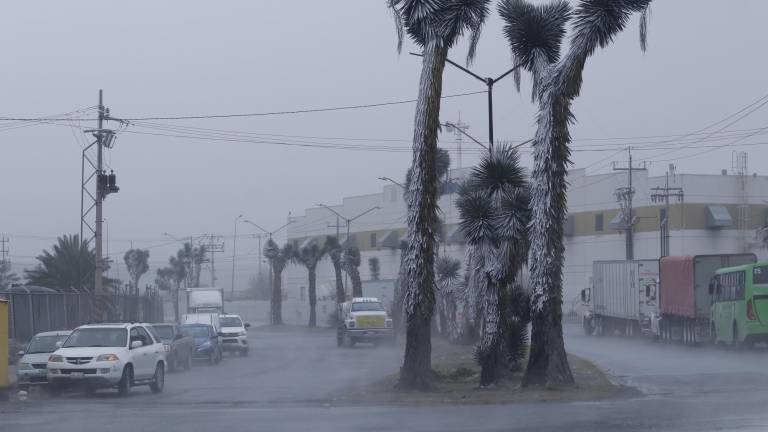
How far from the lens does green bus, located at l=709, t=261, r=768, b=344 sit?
117ft

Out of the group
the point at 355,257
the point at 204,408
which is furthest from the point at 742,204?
the point at 204,408

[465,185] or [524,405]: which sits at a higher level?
[465,185]

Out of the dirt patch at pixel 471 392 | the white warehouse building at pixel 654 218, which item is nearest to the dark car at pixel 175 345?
the dirt patch at pixel 471 392

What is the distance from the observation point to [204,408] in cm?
2098

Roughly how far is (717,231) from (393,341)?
111 ft

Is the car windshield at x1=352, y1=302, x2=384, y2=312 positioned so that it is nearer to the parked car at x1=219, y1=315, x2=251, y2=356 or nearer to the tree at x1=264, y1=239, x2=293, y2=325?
the parked car at x1=219, y1=315, x2=251, y2=356

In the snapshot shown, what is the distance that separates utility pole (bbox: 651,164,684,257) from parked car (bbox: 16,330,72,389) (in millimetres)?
48415

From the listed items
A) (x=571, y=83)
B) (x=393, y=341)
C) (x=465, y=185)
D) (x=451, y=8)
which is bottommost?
(x=393, y=341)

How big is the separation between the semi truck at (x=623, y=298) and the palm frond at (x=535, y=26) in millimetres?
28358

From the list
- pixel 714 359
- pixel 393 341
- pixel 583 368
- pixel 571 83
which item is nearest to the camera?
pixel 571 83

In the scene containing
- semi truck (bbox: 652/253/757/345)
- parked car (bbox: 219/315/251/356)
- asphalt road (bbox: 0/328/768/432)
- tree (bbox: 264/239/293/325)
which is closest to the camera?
asphalt road (bbox: 0/328/768/432)

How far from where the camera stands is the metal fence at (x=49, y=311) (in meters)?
37.7

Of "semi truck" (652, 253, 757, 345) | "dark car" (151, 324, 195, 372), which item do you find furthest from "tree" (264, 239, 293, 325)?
"dark car" (151, 324, 195, 372)

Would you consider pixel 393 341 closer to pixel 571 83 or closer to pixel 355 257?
pixel 355 257
